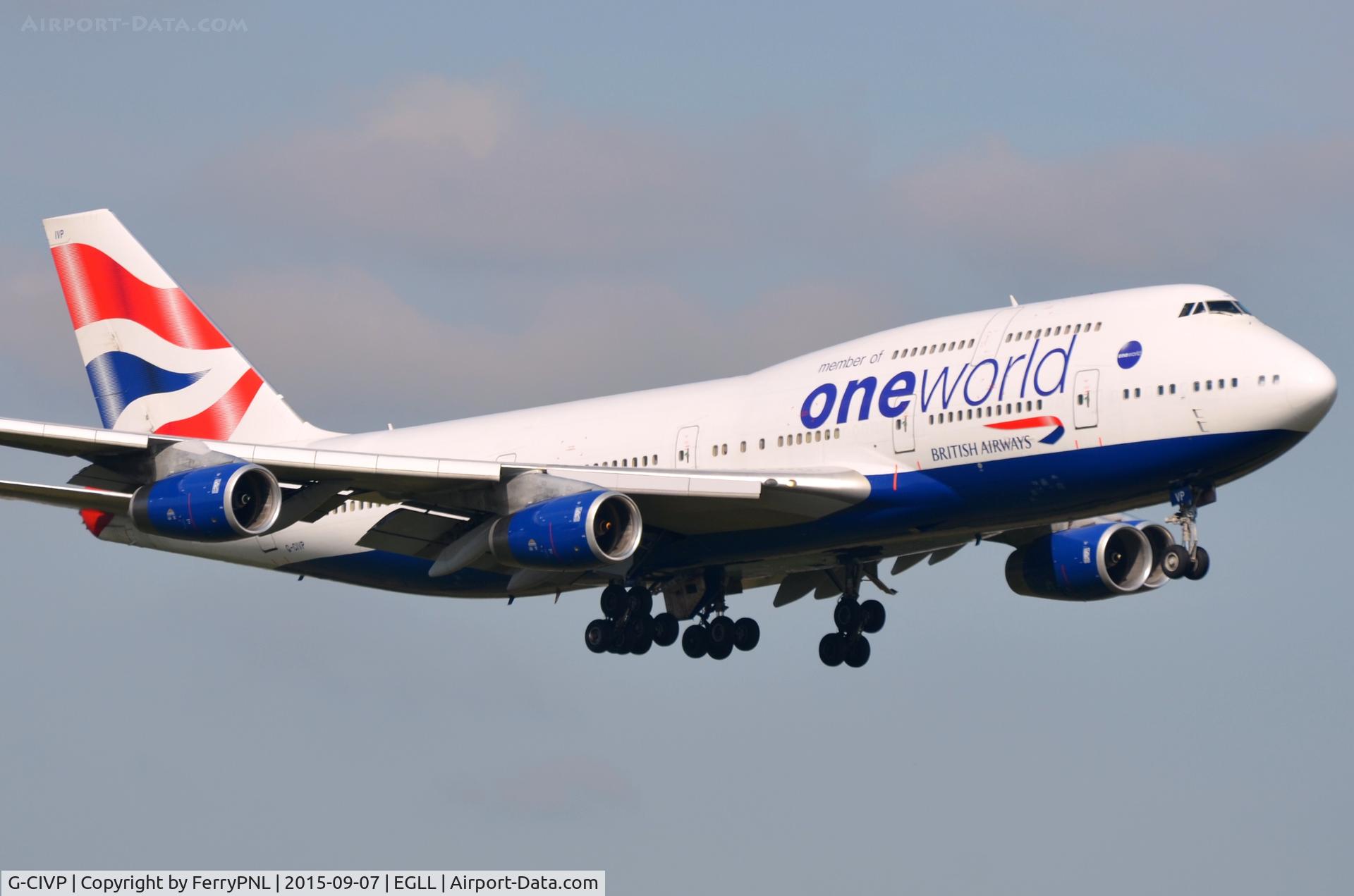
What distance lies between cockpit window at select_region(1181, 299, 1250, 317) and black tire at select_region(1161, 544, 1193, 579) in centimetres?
453

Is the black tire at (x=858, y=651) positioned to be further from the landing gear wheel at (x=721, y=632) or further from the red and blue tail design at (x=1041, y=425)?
the red and blue tail design at (x=1041, y=425)

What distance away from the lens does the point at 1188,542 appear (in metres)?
38.8

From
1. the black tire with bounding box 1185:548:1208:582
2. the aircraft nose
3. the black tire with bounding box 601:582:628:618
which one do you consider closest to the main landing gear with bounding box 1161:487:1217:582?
the black tire with bounding box 1185:548:1208:582

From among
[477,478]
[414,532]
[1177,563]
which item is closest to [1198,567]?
[1177,563]

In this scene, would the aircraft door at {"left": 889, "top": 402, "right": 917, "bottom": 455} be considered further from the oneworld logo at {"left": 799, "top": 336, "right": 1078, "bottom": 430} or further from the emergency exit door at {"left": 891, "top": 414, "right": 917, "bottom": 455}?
the oneworld logo at {"left": 799, "top": 336, "right": 1078, "bottom": 430}

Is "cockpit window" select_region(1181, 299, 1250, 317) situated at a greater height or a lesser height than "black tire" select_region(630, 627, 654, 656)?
greater

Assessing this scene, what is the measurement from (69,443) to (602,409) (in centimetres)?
1250

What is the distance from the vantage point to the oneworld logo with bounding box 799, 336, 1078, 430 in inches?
1543

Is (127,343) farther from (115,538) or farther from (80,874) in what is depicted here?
(80,874)

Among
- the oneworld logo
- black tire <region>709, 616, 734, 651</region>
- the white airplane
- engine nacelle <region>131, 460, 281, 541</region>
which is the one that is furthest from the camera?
black tire <region>709, 616, 734, 651</region>

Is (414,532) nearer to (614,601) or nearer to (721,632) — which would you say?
(614,601)

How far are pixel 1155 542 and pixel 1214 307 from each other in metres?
9.68

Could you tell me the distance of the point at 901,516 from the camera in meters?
40.8

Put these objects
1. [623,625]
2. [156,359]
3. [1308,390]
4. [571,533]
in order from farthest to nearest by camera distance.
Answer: [156,359] → [623,625] → [571,533] → [1308,390]
